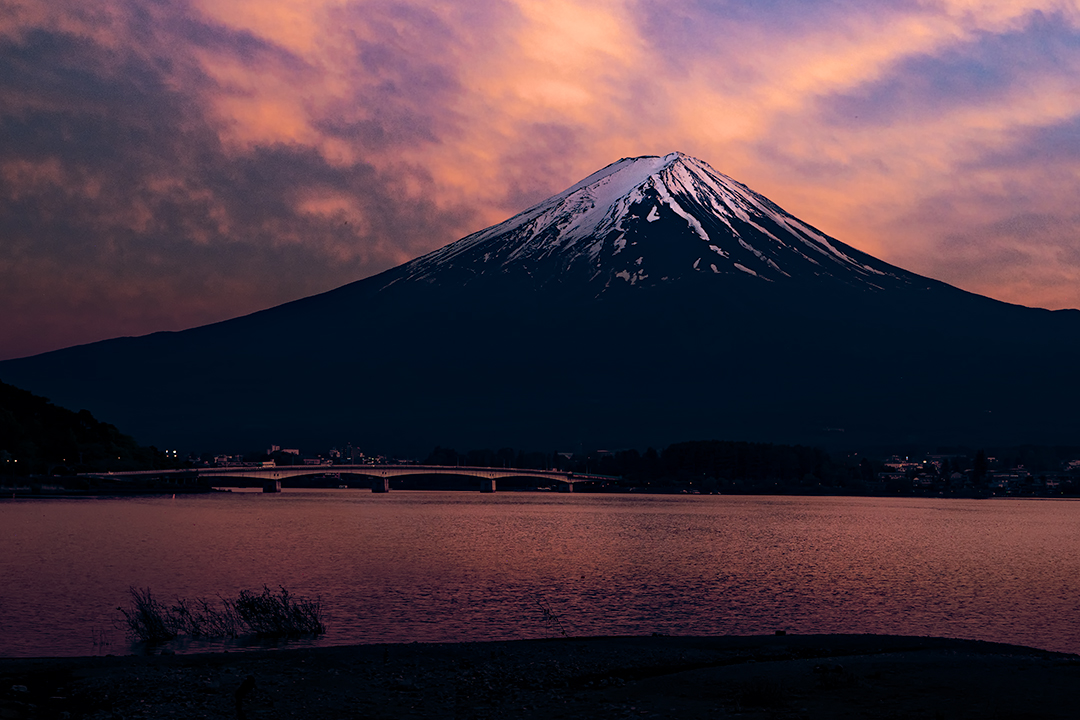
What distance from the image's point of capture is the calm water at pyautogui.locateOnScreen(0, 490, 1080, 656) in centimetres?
3509

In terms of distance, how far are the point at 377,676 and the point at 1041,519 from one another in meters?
121

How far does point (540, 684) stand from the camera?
22219mm

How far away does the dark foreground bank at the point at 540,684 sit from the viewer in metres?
19.2

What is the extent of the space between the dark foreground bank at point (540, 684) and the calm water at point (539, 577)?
6347 millimetres

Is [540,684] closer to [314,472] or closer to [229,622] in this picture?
[229,622]

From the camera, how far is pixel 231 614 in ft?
113

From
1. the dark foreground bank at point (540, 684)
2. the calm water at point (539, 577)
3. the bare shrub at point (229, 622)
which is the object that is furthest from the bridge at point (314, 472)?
the dark foreground bank at point (540, 684)

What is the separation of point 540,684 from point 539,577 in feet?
91.6

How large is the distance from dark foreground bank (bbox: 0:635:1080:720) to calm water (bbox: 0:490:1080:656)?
20.8 feet

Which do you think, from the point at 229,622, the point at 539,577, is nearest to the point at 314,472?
the point at 539,577

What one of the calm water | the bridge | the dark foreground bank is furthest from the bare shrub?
the bridge

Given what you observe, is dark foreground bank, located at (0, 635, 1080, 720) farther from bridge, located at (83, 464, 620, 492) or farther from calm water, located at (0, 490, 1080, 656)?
bridge, located at (83, 464, 620, 492)

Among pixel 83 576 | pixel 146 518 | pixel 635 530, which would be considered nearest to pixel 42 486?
pixel 146 518

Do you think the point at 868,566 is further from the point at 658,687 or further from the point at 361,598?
the point at 658,687
